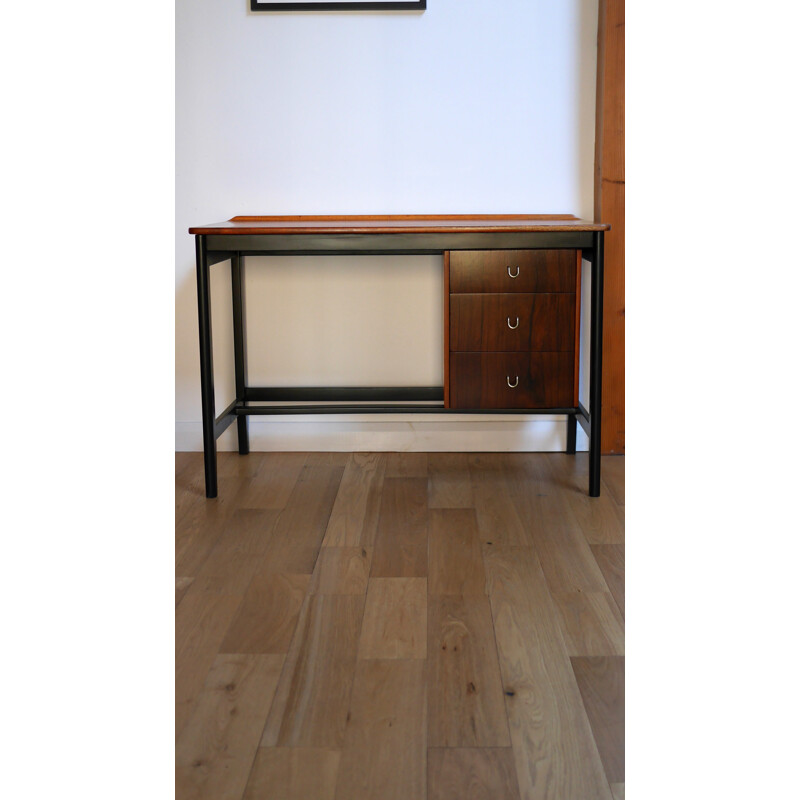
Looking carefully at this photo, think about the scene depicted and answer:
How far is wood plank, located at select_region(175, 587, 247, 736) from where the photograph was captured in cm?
143

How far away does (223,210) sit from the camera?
2.83 metres

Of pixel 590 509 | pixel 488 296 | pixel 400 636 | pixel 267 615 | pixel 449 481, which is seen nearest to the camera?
pixel 400 636

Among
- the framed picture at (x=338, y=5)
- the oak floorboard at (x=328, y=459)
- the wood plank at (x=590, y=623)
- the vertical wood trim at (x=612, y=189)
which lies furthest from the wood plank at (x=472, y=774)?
the framed picture at (x=338, y=5)

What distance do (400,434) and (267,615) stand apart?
1.28 m

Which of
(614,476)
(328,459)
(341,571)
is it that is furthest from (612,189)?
(341,571)

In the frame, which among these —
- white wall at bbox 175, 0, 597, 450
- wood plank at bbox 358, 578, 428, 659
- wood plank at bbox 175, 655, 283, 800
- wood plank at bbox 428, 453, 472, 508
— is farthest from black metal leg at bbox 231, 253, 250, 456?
wood plank at bbox 175, 655, 283, 800

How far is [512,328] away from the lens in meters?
2.48

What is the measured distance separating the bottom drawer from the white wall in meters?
0.40

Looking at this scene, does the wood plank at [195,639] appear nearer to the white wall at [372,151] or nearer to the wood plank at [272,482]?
the wood plank at [272,482]

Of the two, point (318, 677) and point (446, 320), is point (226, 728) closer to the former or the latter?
point (318, 677)

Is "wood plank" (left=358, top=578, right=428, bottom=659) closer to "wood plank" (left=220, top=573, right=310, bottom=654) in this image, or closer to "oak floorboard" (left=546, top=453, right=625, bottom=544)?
"wood plank" (left=220, top=573, right=310, bottom=654)
